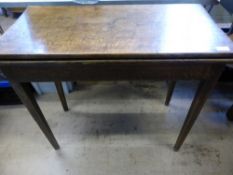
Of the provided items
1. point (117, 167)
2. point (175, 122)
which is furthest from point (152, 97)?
point (117, 167)

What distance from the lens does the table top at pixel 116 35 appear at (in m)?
0.71

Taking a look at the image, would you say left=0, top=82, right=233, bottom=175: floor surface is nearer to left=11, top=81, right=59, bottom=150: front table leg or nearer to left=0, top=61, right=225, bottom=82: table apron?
left=11, top=81, right=59, bottom=150: front table leg

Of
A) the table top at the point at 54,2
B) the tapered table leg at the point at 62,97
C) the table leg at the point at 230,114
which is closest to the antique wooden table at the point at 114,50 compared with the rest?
the table top at the point at 54,2

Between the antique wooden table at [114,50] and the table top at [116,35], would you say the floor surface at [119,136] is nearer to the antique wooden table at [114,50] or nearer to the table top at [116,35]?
the antique wooden table at [114,50]

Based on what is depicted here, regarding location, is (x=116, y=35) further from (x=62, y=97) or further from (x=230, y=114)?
(x=230, y=114)

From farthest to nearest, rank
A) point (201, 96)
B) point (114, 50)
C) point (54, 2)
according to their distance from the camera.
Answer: point (54, 2)
point (201, 96)
point (114, 50)

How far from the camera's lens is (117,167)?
1188 millimetres

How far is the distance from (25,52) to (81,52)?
0.64ft

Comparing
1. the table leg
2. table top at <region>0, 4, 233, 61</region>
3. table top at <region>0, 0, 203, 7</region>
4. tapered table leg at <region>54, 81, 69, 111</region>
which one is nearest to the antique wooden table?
table top at <region>0, 4, 233, 61</region>

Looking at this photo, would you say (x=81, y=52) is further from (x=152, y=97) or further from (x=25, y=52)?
(x=152, y=97)

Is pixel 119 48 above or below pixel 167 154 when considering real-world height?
above

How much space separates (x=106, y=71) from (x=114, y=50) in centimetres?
8

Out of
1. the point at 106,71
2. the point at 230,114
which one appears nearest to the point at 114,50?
the point at 106,71

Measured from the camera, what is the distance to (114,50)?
72 cm
